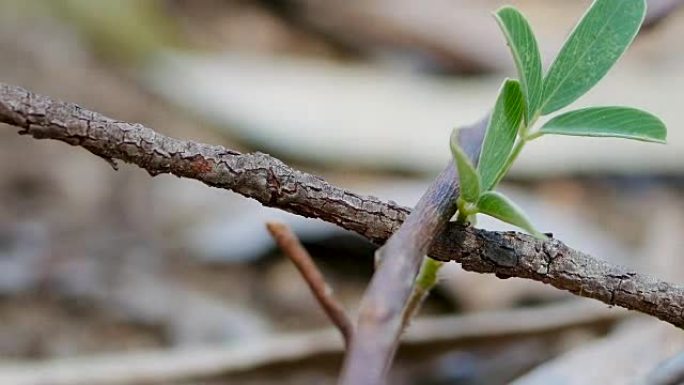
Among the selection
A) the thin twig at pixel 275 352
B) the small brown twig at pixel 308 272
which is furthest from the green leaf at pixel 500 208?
the thin twig at pixel 275 352

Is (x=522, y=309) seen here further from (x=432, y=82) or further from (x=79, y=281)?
(x=432, y=82)

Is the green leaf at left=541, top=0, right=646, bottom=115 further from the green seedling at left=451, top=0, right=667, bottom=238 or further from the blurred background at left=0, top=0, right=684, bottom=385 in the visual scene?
the blurred background at left=0, top=0, right=684, bottom=385

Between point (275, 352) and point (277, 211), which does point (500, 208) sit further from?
point (277, 211)

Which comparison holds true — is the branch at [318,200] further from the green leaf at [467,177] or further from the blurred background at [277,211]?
the blurred background at [277,211]

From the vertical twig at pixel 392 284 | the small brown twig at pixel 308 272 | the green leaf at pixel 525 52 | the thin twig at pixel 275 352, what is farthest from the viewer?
the thin twig at pixel 275 352

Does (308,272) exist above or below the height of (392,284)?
above

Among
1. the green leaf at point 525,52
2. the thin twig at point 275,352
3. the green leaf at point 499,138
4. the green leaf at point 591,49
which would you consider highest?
the thin twig at point 275,352

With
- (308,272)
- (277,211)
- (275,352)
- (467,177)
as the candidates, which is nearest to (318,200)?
(467,177)
